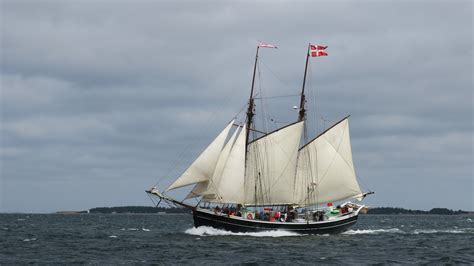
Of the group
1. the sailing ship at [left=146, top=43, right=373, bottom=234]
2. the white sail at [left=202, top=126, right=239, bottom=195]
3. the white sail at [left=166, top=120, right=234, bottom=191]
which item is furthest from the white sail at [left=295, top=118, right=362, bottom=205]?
the white sail at [left=166, top=120, right=234, bottom=191]

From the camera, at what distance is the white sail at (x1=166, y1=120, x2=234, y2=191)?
7212cm

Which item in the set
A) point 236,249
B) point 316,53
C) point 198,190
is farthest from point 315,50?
point 236,249

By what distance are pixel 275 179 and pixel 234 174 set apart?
5.84 meters

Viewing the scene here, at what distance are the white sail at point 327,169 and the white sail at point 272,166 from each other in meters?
1.73

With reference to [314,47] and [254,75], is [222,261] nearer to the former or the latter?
[254,75]

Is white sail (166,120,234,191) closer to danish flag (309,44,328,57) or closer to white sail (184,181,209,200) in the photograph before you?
white sail (184,181,209,200)

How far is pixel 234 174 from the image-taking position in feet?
248

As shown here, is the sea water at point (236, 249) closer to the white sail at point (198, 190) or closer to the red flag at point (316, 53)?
the white sail at point (198, 190)

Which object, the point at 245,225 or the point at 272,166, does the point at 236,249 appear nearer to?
the point at 245,225

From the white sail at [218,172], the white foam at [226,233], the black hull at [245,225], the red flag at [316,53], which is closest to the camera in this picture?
the white sail at [218,172]

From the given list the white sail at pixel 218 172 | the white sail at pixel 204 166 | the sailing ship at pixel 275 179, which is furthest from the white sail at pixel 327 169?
the white sail at pixel 204 166

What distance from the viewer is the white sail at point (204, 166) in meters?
72.1

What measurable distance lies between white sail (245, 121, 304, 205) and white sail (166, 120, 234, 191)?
19.9ft

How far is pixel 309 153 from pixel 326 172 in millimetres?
2737
